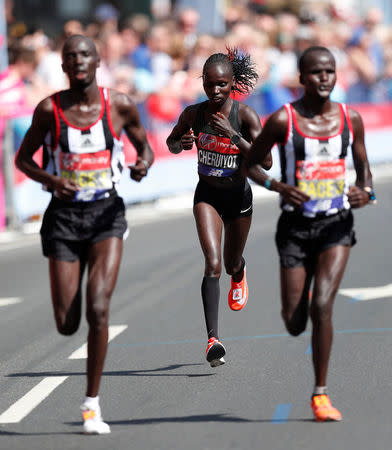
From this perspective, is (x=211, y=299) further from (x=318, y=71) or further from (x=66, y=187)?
(x=318, y=71)

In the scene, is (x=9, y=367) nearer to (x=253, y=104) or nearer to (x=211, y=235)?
(x=211, y=235)

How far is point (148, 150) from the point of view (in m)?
6.72

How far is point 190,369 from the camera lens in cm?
807

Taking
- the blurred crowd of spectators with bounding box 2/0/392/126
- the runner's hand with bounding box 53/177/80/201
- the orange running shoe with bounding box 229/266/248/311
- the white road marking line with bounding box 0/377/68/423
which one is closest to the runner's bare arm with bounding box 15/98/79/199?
the runner's hand with bounding box 53/177/80/201

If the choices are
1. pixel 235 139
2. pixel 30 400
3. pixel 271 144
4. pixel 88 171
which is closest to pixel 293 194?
pixel 271 144

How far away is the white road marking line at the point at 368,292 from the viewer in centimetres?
1048

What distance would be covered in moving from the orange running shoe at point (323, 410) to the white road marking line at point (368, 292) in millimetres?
4004

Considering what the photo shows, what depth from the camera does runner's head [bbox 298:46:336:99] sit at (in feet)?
20.2

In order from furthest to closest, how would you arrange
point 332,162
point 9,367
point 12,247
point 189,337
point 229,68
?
point 12,247 < point 189,337 < point 9,367 < point 229,68 < point 332,162

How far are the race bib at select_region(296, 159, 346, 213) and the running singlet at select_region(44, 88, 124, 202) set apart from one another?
1067 mm

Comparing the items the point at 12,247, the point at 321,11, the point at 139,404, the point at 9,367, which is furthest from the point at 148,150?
the point at 321,11

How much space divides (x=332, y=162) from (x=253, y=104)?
12928 mm

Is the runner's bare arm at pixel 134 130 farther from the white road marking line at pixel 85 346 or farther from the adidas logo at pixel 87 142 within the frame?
the white road marking line at pixel 85 346

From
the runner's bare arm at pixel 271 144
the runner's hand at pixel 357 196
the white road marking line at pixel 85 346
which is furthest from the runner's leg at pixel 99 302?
the white road marking line at pixel 85 346
